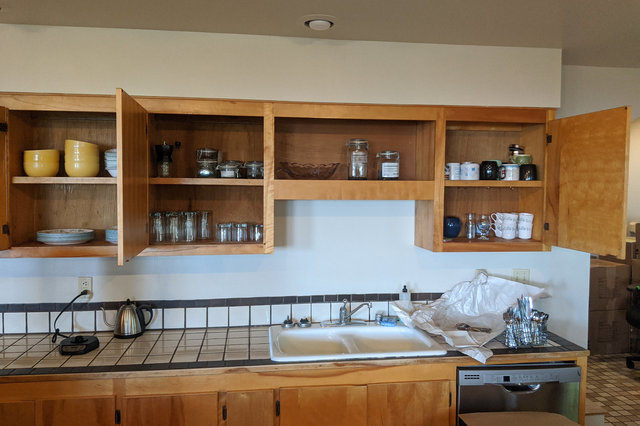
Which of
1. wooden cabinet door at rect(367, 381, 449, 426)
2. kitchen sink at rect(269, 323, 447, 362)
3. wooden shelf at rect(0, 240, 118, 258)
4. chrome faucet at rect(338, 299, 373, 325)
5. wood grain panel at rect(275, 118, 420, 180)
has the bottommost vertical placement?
Result: wooden cabinet door at rect(367, 381, 449, 426)

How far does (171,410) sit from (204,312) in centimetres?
63

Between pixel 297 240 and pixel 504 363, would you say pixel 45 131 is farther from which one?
pixel 504 363

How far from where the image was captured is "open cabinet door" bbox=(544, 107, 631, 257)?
6.43 feet

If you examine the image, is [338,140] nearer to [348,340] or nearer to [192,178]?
[192,178]

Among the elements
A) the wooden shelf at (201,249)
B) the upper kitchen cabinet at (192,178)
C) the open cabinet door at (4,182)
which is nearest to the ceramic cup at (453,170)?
the upper kitchen cabinet at (192,178)

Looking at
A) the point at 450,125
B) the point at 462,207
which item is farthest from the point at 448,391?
the point at 450,125

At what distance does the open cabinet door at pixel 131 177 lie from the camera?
68.8 inches

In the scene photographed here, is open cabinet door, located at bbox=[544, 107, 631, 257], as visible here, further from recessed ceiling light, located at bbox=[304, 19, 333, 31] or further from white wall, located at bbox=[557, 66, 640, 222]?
recessed ceiling light, located at bbox=[304, 19, 333, 31]

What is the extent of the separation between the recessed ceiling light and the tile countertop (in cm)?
147

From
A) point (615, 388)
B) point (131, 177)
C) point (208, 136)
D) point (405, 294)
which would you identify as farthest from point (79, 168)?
point (615, 388)

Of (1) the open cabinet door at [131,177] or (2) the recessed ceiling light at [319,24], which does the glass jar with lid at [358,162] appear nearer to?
(2) the recessed ceiling light at [319,24]

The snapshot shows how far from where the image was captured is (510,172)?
248cm

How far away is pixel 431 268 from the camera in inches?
106

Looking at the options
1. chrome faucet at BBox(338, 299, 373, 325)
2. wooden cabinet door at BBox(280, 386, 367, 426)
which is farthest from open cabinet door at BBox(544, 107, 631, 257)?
wooden cabinet door at BBox(280, 386, 367, 426)
